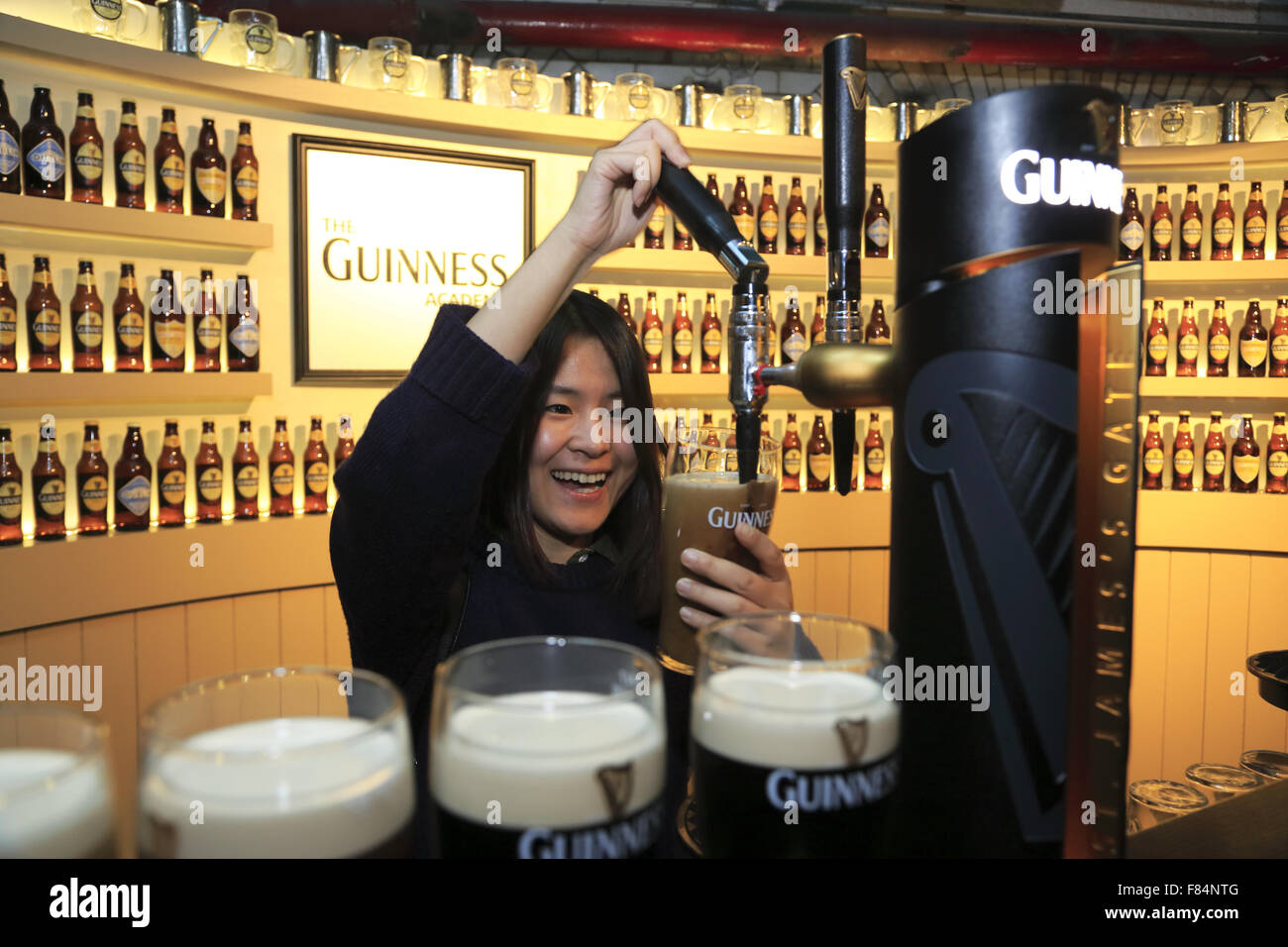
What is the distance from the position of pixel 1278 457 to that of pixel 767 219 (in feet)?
7.15

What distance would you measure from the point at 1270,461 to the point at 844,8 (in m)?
2.39

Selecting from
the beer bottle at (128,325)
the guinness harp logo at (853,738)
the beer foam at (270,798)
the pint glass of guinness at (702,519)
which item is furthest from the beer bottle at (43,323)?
the guinness harp logo at (853,738)

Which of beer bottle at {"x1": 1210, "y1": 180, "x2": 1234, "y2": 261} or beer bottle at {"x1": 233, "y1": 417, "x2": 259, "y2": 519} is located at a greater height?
beer bottle at {"x1": 1210, "y1": 180, "x2": 1234, "y2": 261}

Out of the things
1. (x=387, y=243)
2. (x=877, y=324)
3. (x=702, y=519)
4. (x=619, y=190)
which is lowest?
(x=702, y=519)

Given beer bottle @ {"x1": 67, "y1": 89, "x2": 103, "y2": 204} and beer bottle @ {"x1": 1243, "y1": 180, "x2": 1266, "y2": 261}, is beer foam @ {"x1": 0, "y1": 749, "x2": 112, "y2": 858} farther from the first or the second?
beer bottle @ {"x1": 1243, "y1": 180, "x2": 1266, "y2": 261}

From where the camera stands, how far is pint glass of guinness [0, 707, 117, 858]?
0.31 metres

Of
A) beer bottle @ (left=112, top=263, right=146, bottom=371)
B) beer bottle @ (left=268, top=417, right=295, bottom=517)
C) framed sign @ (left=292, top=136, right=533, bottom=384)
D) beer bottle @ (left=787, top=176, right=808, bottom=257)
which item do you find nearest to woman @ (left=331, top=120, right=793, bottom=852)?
framed sign @ (left=292, top=136, right=533, bottom=384)

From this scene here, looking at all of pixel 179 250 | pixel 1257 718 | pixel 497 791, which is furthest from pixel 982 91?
pixel 497 791

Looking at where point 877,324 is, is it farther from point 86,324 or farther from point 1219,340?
point 86,324

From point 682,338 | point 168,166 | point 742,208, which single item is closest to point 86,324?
point 168,166

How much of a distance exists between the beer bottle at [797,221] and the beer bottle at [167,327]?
210cm

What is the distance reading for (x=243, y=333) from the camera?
2.63 m

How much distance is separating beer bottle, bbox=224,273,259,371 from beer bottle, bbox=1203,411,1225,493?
11.4 feet
